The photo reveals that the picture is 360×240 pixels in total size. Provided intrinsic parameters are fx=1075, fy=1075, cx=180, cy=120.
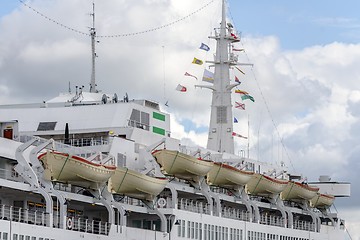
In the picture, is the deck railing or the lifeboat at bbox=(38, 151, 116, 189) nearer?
the deck railing

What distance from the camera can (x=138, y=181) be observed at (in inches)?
3583

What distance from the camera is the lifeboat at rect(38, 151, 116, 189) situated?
82.9 m

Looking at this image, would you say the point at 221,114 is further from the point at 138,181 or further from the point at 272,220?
the point at 138,181

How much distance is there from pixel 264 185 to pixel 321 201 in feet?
55.0

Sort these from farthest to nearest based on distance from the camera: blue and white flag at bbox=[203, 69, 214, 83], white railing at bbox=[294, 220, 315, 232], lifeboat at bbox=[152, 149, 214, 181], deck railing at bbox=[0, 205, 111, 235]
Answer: blue and white flag at bbox=[203, 69, 214, 83]
white railing at bbox=[294, 220, 315, 232]
lifeboat at bbox=[152, 149, 214, 181]
deck railing at bbox=[0, 205, 111, 235]

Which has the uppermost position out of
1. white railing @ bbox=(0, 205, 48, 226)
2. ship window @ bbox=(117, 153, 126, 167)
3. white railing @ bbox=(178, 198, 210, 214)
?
ship window @ bbox=(117, 153, 126, 167)

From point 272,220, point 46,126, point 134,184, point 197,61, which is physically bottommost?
point 134,184

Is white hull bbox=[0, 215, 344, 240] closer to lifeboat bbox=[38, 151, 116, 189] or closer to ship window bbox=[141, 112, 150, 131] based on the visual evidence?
lifeboat bbox=[38, 151, 116, 189]

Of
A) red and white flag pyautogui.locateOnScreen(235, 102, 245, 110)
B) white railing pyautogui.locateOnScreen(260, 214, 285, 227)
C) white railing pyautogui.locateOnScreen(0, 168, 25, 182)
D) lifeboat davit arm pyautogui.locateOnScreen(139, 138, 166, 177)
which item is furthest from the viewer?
red and white flag pyautogui.locateOnScreen(235, 102, 245, 110)


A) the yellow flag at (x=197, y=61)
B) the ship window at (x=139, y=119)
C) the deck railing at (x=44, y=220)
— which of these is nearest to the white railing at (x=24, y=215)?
the deck railing at (x=44, y=220)

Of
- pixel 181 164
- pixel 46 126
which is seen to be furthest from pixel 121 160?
pixel 46 126

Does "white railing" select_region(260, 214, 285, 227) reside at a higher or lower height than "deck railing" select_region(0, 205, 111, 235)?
higher

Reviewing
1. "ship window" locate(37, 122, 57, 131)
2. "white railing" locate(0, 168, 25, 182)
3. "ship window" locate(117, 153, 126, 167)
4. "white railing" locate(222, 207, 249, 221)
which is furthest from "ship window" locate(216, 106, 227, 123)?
"white railing" locate(0, 168, 25, 182)

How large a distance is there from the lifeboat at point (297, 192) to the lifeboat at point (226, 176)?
11.6m
